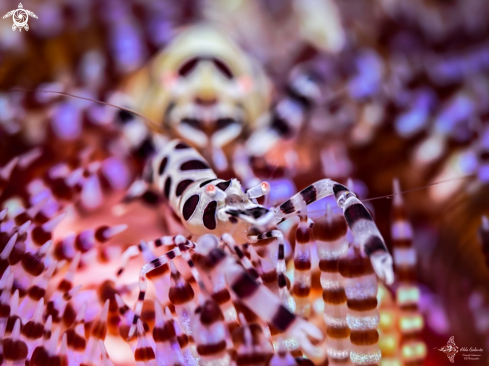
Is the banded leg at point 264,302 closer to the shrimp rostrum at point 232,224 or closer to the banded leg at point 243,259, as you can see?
the shrimp rostrum at point 232,224

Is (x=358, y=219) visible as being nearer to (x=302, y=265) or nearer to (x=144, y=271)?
(x=302, y=265)

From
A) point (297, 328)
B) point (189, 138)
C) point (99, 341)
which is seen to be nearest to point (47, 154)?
point (189, 138)

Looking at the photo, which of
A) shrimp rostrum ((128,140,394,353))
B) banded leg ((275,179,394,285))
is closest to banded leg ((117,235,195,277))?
shrimp rostrum ((128,140,394,353))

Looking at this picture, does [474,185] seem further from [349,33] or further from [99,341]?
[99,341]

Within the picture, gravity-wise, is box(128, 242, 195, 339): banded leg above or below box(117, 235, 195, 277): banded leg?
below

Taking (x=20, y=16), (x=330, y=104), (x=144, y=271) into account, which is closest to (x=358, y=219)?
(x=144, y=271)

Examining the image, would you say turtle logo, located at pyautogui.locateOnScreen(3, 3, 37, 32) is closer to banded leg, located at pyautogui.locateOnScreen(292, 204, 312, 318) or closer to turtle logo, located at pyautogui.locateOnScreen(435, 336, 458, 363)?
banded leg, located at pyautogui.locateOnScreen(292, 204, 312, 318)
